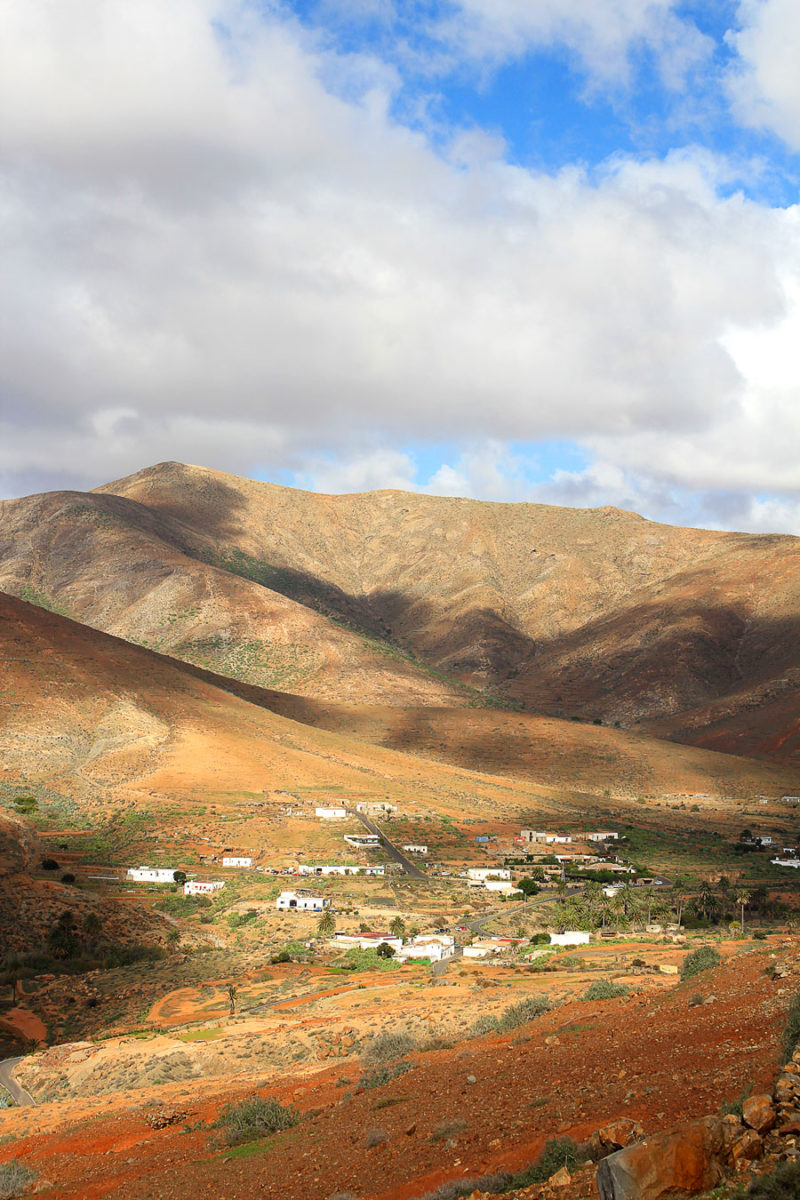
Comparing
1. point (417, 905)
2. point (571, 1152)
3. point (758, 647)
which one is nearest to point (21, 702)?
point (417, 905)

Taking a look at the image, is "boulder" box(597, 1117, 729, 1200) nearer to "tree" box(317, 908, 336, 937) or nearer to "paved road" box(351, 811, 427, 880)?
"tree" box(317, 908, 336, 937)

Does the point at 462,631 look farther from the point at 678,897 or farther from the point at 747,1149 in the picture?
the point at 747,1149

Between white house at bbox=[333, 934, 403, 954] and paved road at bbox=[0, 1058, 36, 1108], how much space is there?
674 inches

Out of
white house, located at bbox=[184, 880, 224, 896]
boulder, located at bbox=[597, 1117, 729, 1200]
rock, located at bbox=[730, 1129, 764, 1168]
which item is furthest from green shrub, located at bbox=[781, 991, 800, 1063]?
white house, located at bbox=[184, 880, 224, 896]

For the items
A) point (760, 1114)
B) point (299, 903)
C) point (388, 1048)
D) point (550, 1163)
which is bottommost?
point (299, 903)

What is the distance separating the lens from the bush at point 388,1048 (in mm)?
20578

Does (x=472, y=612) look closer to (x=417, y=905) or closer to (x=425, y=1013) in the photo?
(x=417, y=905)

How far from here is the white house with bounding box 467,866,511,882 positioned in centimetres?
6188

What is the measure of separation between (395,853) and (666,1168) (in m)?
63.5

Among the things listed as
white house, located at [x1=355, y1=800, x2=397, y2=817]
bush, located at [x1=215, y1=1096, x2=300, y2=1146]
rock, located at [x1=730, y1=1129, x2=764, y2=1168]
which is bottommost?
white house, located at [x1=355, y1=800, x2=397, y2=817]

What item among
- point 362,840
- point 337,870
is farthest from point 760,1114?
point 362,840

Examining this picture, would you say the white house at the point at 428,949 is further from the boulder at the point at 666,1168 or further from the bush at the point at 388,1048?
the boulder at the point at 666,1168

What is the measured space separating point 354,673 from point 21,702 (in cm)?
6568

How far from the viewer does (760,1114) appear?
26.2ft
